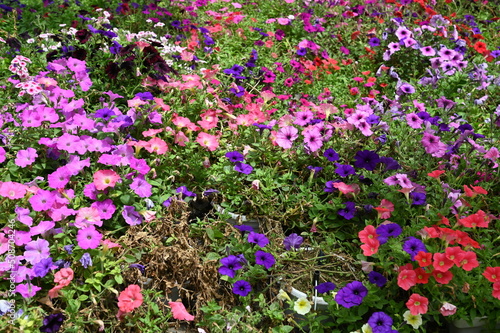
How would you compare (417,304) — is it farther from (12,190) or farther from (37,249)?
(12,190)

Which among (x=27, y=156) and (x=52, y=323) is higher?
(x=27, y=156)

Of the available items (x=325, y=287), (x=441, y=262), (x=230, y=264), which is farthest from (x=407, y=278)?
(x=230, y=264)

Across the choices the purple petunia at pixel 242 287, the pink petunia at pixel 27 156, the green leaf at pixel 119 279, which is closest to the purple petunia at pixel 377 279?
the purple petunia at pixel 242 287

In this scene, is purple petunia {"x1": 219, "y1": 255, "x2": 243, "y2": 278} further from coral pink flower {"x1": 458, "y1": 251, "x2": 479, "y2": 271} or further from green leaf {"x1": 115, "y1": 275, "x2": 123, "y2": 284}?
coral pink flower {"x1": 458, "y1": 251, "x2": 479, "y2": 271}

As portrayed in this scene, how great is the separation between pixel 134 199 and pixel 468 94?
2896mm

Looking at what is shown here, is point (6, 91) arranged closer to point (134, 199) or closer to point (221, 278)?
point (134, 199)

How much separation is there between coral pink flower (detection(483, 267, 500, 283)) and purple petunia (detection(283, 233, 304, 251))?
3.09 ft

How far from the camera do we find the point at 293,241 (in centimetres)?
281

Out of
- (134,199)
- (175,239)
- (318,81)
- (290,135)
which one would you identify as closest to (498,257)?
(290,135)

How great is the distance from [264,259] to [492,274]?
1115mm

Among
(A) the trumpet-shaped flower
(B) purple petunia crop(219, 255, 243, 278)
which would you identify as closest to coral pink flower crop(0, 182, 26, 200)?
(B) purple petunia crop(219, 255, 243, 278)

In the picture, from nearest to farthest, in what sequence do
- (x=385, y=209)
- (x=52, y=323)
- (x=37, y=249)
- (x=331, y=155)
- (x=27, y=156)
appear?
(x=52, y=323), (x=37, y=249), (x=385, y=209), (x=27, y=156), (x=331, y=155)

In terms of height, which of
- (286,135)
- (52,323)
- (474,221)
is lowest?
(52,323)

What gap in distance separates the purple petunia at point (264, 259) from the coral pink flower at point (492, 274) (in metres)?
1.03
